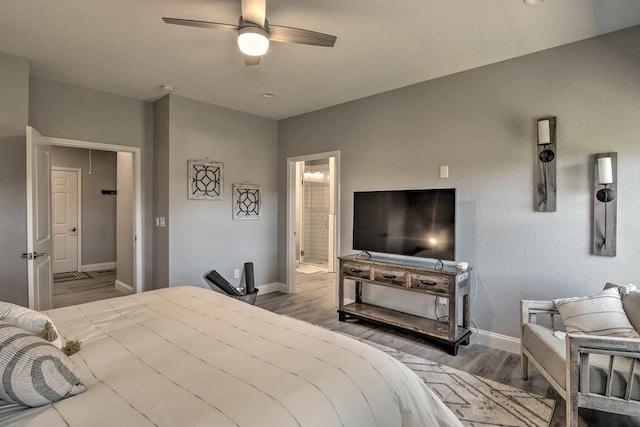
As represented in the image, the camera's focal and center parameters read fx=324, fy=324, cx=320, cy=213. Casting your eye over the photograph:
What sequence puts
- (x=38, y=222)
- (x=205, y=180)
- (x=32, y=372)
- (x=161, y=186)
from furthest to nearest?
(x=205, y=180) < (x=161, y=186) < (x=38, y=222) < (x=32, y=372)

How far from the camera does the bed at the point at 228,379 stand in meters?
1.00

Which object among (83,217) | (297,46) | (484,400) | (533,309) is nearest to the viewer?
(484,400)

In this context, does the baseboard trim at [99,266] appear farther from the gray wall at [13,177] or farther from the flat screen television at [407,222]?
the flat screen television at [407,222]

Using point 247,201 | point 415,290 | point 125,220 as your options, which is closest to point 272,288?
point 247,201

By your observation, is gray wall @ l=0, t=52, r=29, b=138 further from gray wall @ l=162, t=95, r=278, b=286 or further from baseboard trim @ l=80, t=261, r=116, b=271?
baseboard trim @ l=80, t=261, r=116, b=271

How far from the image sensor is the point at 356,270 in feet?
12.0

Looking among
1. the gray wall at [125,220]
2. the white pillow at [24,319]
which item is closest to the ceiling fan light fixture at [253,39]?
the white pillow at [24,319]

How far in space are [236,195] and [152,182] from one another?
3.61 feet

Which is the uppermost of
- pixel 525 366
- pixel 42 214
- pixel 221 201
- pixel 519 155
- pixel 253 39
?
pixel 253 39

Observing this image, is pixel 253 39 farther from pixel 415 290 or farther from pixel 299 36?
pixel 415 290

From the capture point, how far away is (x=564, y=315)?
2.20 m

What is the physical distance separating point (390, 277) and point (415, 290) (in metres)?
0.29

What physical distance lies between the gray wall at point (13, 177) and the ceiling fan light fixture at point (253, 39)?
2.55 m

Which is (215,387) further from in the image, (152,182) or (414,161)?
(152,182)
